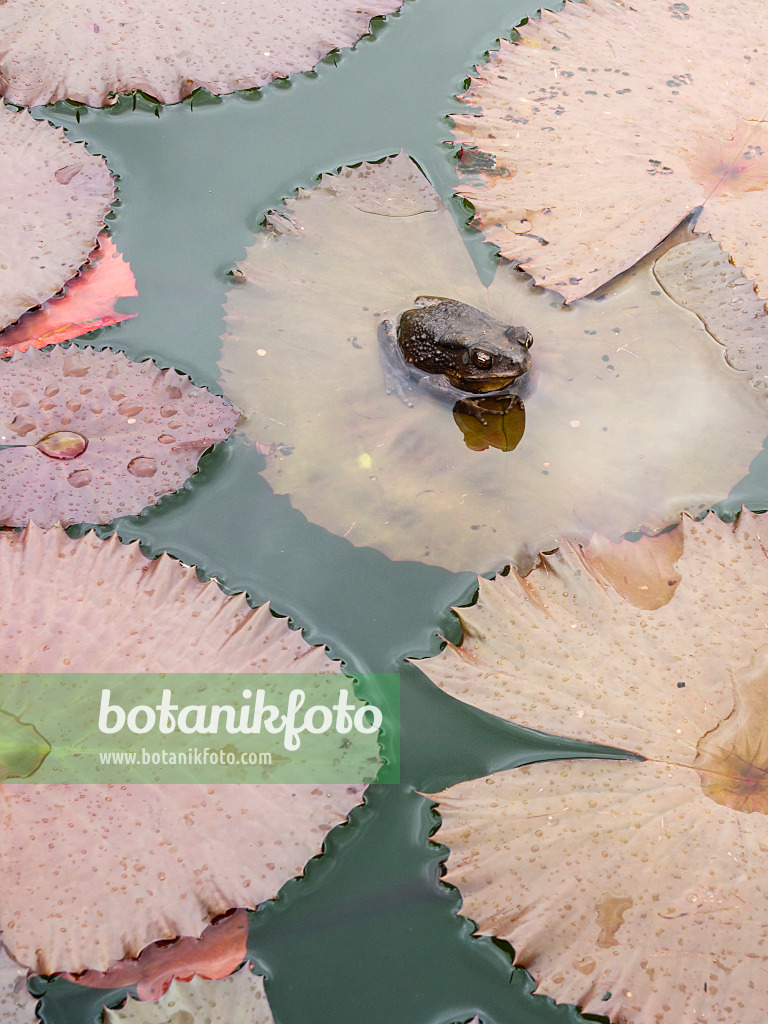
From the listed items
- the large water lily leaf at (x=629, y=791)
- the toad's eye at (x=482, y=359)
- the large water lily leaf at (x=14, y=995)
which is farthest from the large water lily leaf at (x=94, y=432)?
the large water lily leaf at (x=14, y=995)

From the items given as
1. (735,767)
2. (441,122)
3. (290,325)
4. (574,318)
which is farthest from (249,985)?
(441,122)

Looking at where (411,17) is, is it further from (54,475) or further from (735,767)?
(735,767)

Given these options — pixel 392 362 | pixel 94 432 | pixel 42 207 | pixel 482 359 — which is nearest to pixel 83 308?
pixel 42 207

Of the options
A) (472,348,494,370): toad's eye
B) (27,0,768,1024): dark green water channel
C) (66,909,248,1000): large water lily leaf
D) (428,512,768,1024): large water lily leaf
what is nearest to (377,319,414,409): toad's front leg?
(472,348,494,370): toad's eye

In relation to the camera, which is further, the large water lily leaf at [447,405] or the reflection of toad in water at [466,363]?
the reflection of toad in water at [466,363]

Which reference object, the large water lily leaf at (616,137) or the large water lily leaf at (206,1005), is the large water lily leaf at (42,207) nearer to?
the large water lily leaf at (616,137)

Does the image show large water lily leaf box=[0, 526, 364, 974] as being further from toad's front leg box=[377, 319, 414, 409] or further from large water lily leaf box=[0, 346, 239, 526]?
toad's front leg box=[377, 319, 414, 409]

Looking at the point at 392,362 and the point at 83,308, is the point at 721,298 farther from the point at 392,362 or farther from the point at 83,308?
the point at 83,308
